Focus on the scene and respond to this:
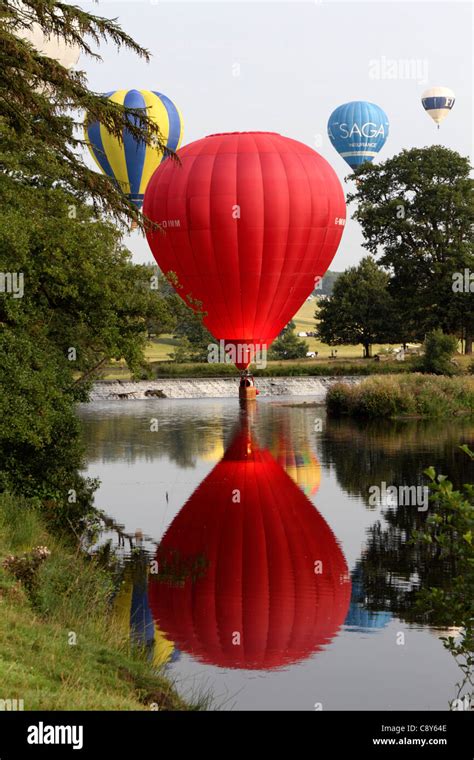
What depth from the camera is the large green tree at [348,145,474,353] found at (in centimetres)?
6538

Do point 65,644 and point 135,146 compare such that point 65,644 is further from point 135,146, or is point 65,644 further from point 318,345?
point 318,345

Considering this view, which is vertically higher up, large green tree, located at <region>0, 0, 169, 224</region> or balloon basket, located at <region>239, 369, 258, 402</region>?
large green tree, located at <region>0, 0, 169, 224</region>

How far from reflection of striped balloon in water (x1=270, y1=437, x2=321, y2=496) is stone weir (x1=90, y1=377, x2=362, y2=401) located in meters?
18.8

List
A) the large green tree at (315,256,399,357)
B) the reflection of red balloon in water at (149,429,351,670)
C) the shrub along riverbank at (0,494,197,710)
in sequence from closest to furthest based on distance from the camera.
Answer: the shrub along riverbank at (0,494,197,710) < the reflection of red balloon in water at (149,429,351,670) < the large green tree at (315,256,399,357)

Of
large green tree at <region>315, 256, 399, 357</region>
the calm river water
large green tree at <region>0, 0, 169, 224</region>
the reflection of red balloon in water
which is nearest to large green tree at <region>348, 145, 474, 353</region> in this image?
large green tree at <region>315, 256, 399, 357</region>

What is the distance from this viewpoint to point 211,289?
4647 cm

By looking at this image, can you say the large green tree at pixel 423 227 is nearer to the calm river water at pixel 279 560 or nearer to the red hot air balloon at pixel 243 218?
the red hot air balloon at pixel 243 218

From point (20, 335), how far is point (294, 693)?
26.4 ft

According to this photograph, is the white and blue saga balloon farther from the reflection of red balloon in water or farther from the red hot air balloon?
the reflection of red balloon in water

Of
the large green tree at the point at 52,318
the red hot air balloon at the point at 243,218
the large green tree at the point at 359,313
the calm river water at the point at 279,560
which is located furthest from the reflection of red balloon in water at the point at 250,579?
the large green tree at the point at 359,313

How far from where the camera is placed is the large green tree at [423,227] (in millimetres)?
65375

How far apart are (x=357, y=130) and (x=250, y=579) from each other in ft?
209

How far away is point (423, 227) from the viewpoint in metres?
66.9
